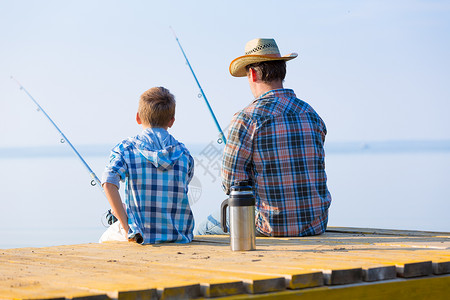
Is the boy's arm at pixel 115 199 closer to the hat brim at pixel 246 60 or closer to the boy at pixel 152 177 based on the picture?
the boy at pixel 152 177

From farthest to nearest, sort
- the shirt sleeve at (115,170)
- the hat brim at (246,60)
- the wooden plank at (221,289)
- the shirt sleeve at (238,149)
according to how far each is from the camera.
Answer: the hat brim at (246,60) → the shirt sleeve at (238,149) → the shirt sleeve at (115,170) → the wooden plank at (221,289)

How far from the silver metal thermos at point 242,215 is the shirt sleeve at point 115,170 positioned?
2.37 feet

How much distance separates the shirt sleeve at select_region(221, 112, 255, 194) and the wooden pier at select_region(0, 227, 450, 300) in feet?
1.30

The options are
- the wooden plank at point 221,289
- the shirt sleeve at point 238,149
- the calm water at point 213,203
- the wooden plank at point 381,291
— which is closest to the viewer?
the wooden plank at point 221,289

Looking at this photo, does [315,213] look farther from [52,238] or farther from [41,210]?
[41,210]

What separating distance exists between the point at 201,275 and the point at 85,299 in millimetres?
463

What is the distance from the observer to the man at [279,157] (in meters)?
3.65

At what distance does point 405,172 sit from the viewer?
1841 cm

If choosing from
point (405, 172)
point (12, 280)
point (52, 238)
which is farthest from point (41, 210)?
point (12, 280)

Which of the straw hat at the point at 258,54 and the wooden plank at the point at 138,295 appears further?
the straw hat at the point at 258,54

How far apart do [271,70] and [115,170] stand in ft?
3.03

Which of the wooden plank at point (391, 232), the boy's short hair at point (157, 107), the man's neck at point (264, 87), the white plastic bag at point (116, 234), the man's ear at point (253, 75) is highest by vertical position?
the man's ear at point (253, 75)

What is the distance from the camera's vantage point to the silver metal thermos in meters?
3.00

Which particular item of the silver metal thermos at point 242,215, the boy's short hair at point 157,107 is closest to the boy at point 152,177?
the boy's short hair at point 157,107
